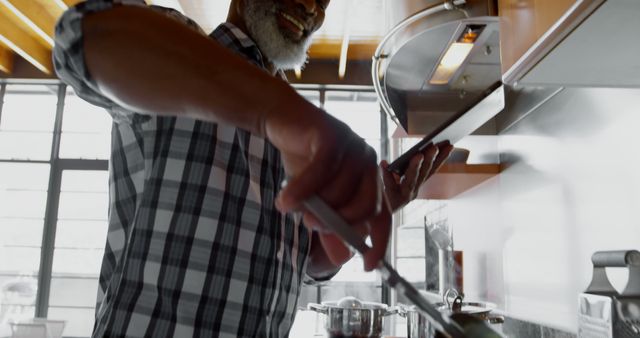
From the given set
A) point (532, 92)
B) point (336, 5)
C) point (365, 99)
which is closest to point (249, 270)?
point (532, 92)

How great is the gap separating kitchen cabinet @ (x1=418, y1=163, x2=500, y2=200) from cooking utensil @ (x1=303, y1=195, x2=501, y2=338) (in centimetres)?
151

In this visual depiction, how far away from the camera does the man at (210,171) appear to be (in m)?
0.36

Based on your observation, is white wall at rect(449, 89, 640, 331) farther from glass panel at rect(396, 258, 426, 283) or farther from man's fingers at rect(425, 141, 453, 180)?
glass panel at rect(396, 258, 426, 283)

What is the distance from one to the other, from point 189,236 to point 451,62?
984 millimetres

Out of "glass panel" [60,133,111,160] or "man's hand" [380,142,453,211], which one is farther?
"glass panel" [60,133,111,160]

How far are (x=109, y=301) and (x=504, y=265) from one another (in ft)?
5.05

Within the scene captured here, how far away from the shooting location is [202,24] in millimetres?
4094

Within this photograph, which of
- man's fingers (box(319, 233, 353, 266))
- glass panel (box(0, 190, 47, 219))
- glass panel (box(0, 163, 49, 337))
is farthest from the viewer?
glass panel (box(0, 190, 47, 219))

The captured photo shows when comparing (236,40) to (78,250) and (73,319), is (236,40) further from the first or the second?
(73,319)

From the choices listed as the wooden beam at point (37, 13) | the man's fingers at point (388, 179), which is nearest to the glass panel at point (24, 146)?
the wooden beam at point (37, 13)

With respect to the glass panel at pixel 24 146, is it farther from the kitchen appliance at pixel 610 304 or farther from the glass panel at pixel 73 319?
the kitchen appliance at pixel 610 304

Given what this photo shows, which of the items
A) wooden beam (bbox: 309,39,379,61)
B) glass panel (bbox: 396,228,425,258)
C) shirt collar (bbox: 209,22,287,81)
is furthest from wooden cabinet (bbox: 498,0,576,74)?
wooden beam (bbox: 309,39,379,61)

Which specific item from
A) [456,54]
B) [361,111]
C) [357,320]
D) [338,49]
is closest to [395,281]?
[357,320]

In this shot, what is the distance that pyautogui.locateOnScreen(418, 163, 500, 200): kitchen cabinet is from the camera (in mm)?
1912
